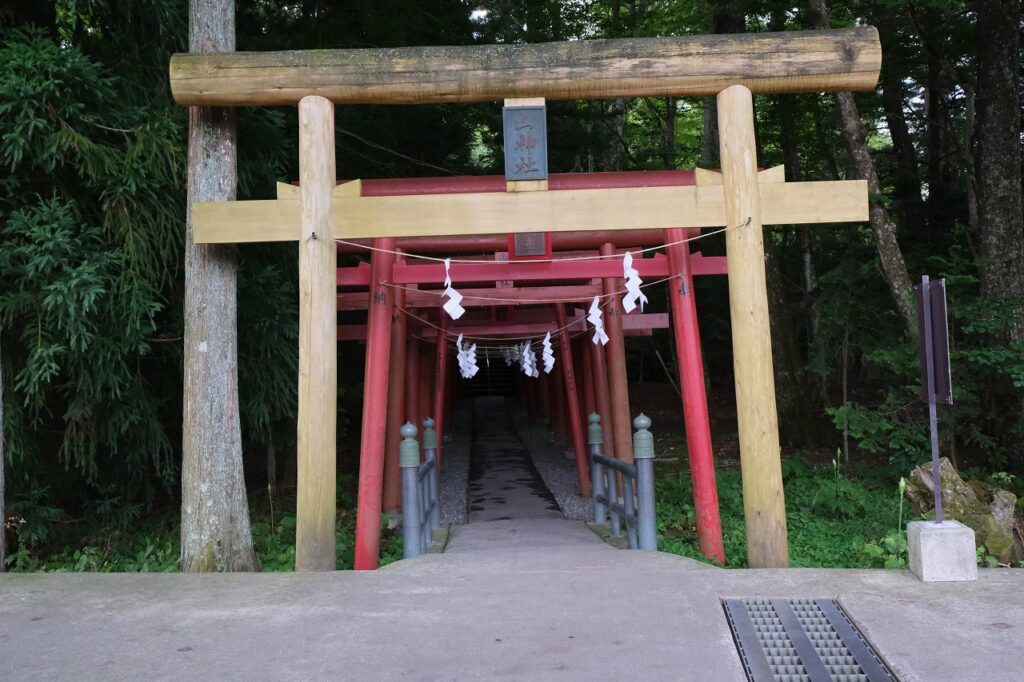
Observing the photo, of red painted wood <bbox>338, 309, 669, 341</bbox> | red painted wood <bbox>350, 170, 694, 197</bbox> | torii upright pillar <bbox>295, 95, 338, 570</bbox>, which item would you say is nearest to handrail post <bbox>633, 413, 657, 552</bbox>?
red painted wood <bbox>350, 170, 694, 197</bbox>

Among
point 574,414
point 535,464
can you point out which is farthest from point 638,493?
point 535,464

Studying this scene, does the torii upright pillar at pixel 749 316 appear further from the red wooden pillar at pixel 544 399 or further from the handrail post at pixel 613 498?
the red wooden pillar at pixel 544 399

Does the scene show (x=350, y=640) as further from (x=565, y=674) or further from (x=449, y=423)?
(x=449, y=423)

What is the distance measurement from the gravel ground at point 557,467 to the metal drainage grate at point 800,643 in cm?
640

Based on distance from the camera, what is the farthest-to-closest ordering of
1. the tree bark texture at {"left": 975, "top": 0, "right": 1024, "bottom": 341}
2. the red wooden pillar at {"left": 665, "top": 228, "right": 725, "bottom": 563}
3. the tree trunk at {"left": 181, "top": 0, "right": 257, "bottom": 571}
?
the tree bark texture at {"left": 975, "top": 0, "right": 1024, "bottom": 341} < the red wooden pillar at {"left": 665, "top": 228, "right": 725, "bottom": 563} < the tree trunk at {"left": 181, "top": 0, "right": 257, "bottom": 571}

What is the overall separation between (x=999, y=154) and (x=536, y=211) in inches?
335

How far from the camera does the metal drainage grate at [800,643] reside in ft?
10.7

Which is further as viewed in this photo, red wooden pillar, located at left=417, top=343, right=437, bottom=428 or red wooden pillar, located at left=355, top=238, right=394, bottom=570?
red wooden pillar, located at left=417, top=343, right=437, bottom=428

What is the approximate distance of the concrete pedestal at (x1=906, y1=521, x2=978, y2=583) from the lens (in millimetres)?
4430

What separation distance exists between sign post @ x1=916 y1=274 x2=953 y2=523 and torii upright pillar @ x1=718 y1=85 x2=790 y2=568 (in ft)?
3.74

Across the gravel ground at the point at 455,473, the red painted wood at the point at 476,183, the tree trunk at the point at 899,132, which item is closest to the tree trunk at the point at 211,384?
the red painted wood at the point at 476,183

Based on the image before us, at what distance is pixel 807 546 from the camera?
805 centimetres

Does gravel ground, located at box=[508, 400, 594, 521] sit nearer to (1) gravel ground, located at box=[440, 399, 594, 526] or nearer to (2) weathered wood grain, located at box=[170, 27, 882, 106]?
(1) gravel ground, located at box=[440, 399, 594, 526]

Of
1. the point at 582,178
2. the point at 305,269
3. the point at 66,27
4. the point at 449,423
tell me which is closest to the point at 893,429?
the point at 582,178
